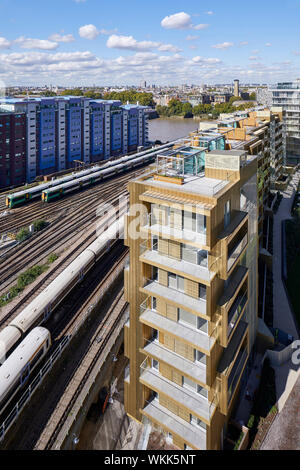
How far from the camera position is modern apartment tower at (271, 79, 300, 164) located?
7538cm

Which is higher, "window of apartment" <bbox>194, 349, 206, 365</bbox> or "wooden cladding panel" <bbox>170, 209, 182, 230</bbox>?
"wooden cladding panel" <bbox>170, 209, 182, 230</bbox>

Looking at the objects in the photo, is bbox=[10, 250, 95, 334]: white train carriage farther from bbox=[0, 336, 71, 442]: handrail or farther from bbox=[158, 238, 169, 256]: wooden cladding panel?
bbox=[158, 238, 169, 256]: wooden cladding panel

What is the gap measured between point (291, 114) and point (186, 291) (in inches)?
2870

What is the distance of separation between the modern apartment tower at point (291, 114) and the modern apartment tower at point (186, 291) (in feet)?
212

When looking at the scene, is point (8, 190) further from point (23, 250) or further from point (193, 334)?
point (193, 334)

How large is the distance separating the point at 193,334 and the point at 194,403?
144 inches

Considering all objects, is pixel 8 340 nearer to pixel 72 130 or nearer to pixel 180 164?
pixel 180 164

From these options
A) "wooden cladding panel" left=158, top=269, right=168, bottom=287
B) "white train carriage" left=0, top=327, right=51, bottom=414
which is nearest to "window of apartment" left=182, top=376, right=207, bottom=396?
"wooden cladding panel" left=158, top=269, right=168, bottom=287

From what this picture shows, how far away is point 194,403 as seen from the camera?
55.5 ft

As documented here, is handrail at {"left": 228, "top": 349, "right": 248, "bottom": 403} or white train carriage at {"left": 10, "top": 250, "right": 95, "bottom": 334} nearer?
handrail at {"left": 228, "top": 349, "right": 248, "bottom": 403}

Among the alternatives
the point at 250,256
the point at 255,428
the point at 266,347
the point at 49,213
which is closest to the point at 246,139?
the point at 250,256

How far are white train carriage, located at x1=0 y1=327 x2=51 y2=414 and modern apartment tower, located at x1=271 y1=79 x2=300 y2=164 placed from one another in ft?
233

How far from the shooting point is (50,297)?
30.2 m

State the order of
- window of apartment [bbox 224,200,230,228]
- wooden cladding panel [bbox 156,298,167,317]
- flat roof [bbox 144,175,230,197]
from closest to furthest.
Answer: flat roof [bbox 144,175,230,197]
window of apartment [bbox 224,200,230,228]
wooden cladding panel [bbox 156,298,167,317]
